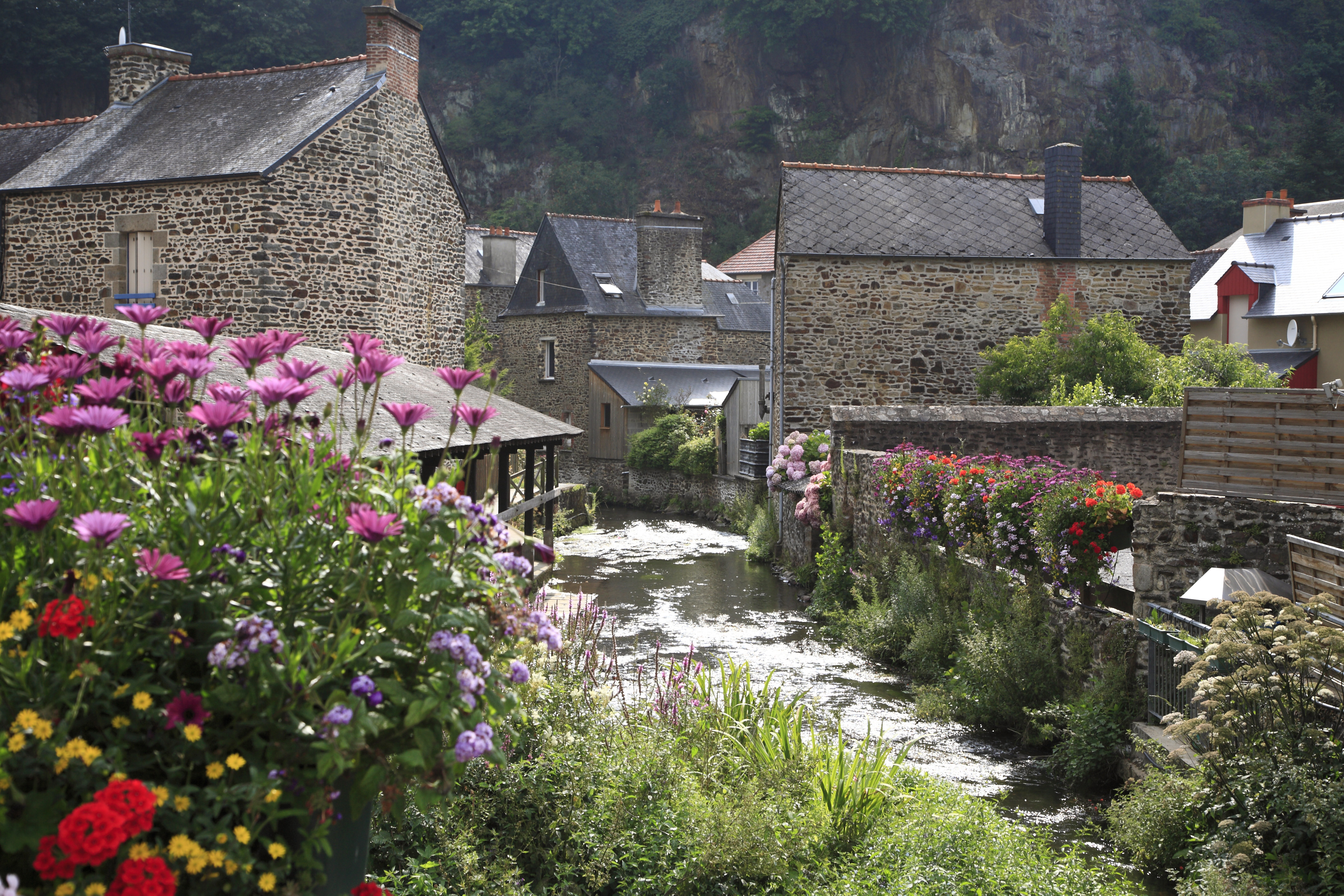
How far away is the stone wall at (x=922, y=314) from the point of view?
1786cm

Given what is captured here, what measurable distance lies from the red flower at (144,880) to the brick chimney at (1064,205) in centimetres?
1891

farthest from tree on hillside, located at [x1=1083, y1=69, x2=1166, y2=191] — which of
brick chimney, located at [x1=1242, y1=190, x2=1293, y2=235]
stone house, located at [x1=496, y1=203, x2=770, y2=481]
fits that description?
stone house, located at [x1=496, y1=203, x2=770, y2=481]

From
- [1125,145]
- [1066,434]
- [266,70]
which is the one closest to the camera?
[1066,434]

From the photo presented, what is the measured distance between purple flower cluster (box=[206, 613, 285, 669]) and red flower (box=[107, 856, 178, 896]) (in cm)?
37

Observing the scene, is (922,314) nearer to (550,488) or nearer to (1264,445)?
(550,488)

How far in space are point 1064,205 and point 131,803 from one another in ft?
63.8

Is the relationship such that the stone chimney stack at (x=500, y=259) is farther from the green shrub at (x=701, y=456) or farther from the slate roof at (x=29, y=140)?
the slate roof at (x=29, y=140)

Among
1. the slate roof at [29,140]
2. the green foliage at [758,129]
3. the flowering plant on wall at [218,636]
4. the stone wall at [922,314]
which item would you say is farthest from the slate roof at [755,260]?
the flowering plant on wall at [218,636]

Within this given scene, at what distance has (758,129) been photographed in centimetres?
5056

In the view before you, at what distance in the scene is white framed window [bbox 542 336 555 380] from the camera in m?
31.9

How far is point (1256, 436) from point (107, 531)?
7736 millimetres

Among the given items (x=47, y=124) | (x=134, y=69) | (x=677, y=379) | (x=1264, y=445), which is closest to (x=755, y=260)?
(x=677, y=379)

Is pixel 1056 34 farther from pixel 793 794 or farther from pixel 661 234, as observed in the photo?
pixel 793 794

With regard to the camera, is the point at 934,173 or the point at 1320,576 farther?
the point at 934,173
